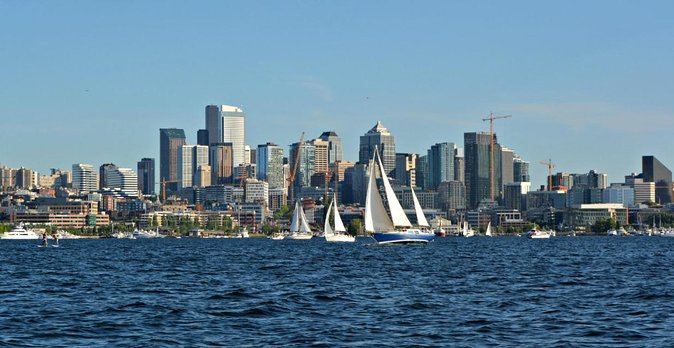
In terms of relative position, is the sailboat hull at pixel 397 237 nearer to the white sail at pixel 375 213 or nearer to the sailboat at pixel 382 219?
the sailboat at pixel 382 219

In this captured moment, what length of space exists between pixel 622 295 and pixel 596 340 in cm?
1799

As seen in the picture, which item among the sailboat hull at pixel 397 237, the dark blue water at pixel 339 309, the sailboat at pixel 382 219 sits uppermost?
the sailboat at pixel 382 219

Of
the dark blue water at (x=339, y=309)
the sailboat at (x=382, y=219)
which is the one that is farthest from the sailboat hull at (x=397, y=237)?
the dark blue water at (x=339, y=309)

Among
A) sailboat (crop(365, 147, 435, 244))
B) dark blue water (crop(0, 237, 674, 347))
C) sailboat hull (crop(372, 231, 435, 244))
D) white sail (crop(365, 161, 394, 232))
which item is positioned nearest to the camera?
dark blue water (crop(0, 237, 674, 347))

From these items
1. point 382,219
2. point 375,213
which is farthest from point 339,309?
point 382,219

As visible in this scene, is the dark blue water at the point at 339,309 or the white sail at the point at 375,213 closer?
the dark blue water at the point at 339,309

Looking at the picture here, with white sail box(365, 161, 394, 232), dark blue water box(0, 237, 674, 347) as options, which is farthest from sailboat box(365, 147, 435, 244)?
dark blue water box(0, 237, 674, 347)

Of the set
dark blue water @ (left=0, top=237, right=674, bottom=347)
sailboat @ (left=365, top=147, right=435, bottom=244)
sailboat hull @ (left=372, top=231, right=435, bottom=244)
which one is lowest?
dark blue water @ (left=0, top=237, right=674, bottom=347)

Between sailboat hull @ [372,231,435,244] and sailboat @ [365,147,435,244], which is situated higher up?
sailboat @ [365,147,435,244]

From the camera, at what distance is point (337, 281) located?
67.8 meters

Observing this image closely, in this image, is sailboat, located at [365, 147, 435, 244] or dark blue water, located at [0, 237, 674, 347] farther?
sailboat, located at [365, 147, 435, 244]

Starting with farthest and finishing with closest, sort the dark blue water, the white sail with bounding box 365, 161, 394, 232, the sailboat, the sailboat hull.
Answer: the white sail with bounding box 365, 161, 394, 232, the sailboat, the sailboat hull, the dark blue water

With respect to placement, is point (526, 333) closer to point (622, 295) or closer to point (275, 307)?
point (275, 307)

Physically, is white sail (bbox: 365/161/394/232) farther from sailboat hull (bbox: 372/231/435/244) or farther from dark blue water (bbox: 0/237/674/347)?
dark blue water (bbox: 0/237/674/347)
